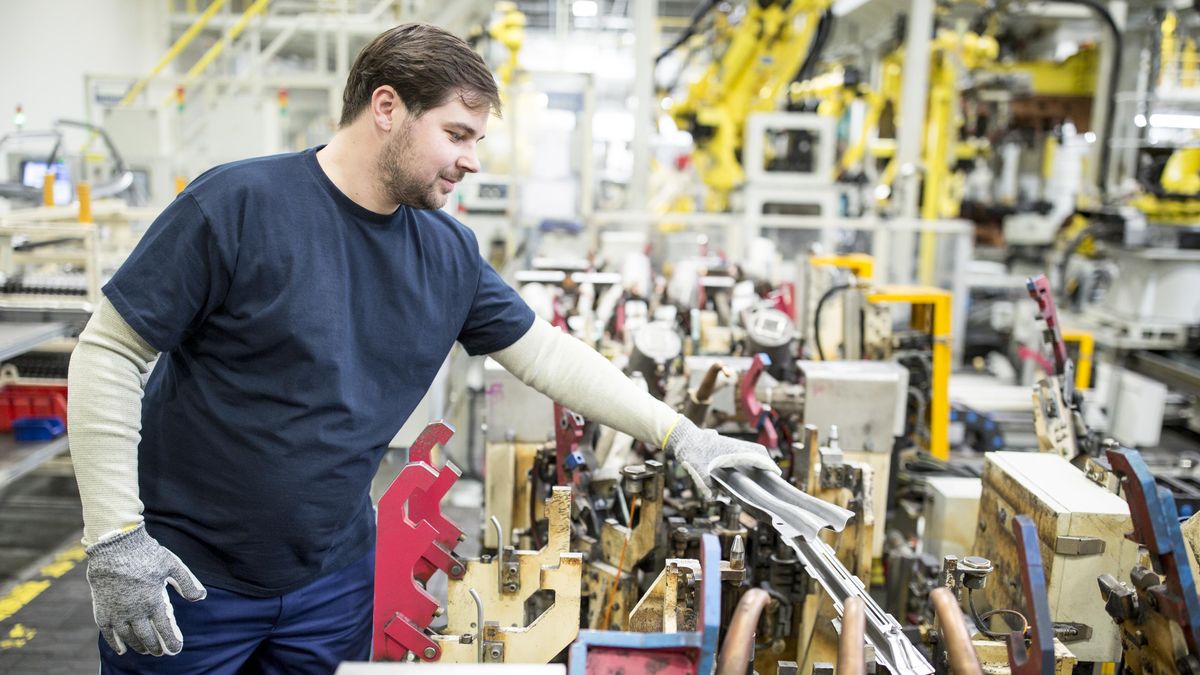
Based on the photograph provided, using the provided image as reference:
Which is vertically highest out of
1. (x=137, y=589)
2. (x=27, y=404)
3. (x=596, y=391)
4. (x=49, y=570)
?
(x=596, y=391)

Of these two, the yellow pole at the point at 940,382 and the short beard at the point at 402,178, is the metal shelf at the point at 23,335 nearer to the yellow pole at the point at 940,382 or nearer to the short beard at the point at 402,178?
the short beard at the point at 402,178

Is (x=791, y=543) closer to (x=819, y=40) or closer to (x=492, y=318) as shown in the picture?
(x=492, y=318)

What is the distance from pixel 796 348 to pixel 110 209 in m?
3.61

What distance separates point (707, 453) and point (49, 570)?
3.22m

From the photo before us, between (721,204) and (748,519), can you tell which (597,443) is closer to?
(748,519)

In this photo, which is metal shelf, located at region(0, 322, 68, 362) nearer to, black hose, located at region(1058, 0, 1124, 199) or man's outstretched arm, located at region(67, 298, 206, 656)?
man's outstretched arm, located at region(67, 298, 206, 656)

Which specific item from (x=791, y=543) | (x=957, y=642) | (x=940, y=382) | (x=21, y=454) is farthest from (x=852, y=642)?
(x=21, y=454)

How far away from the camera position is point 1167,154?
656cm

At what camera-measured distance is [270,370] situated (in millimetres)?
1414

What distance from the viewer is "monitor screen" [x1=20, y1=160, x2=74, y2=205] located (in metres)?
4.82

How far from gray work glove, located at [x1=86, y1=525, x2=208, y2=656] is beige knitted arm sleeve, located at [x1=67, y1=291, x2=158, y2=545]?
32mm

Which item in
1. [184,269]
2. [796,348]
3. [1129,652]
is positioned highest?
[184,269]

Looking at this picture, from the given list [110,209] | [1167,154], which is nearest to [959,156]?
[1167,154]

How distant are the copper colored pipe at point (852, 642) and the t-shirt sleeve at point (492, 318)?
2.76 ft
